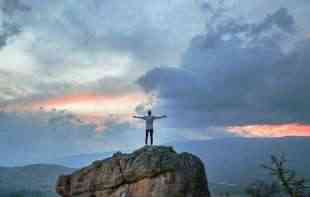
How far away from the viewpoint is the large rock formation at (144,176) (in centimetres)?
5091

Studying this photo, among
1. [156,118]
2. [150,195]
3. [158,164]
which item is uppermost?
[156,118]

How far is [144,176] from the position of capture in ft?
170

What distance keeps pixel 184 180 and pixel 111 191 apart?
354 inches

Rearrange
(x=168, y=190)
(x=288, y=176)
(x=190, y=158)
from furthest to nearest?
(x=288, y=176), (x=190, y=158), (x=168, y=190)

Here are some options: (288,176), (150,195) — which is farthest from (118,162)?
(288,176)

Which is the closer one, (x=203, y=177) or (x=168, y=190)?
(x=168, y=190)

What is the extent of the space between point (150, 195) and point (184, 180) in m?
4.20

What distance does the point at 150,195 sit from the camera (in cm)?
5075

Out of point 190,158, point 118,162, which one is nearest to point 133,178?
point 118,162

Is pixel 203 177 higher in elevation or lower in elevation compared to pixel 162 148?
lower

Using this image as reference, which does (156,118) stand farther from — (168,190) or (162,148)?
(168,190)

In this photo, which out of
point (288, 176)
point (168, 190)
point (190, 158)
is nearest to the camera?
point (168, 190)

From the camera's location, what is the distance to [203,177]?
53.7 m

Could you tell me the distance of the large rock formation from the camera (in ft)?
167
